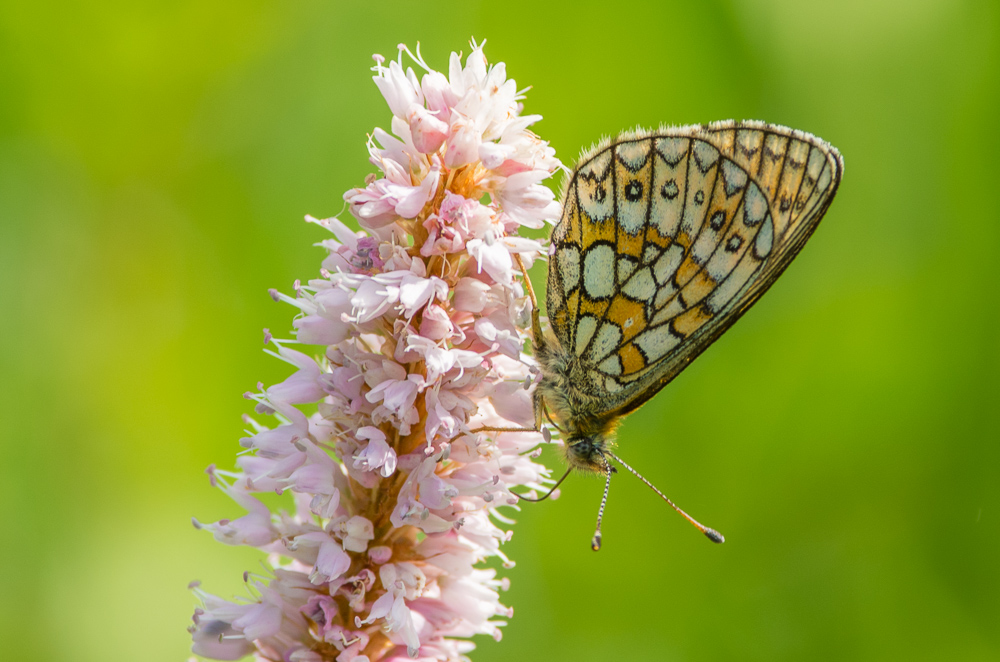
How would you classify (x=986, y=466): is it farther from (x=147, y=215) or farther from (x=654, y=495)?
(x=147, y=215)

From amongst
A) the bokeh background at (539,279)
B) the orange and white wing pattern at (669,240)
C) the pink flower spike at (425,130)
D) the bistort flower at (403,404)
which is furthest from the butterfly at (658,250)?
the bokeh background at (539,279)

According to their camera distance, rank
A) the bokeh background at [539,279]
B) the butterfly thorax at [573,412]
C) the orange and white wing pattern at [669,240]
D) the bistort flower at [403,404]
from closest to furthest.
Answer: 1. the bistort flower at [403,404]
2. the orange and white wing pattern at [669,240]
3. the butterfly thorax at [573,412]
4. the bokeh background at [539,279]

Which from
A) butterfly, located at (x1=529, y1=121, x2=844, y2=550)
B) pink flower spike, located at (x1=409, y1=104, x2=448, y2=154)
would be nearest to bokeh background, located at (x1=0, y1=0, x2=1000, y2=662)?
butterfly, located at (x1=529, y1=121, x2=844, y2=550)

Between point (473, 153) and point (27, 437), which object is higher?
point (473, 153)

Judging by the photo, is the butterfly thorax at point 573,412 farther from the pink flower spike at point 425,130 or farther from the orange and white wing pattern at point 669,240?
the pink flower spike at point 425,130

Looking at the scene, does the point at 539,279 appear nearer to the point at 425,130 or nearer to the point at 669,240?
the point at 669,240

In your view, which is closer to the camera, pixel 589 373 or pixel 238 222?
pixel 589 373

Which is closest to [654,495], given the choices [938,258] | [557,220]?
[938,258]
